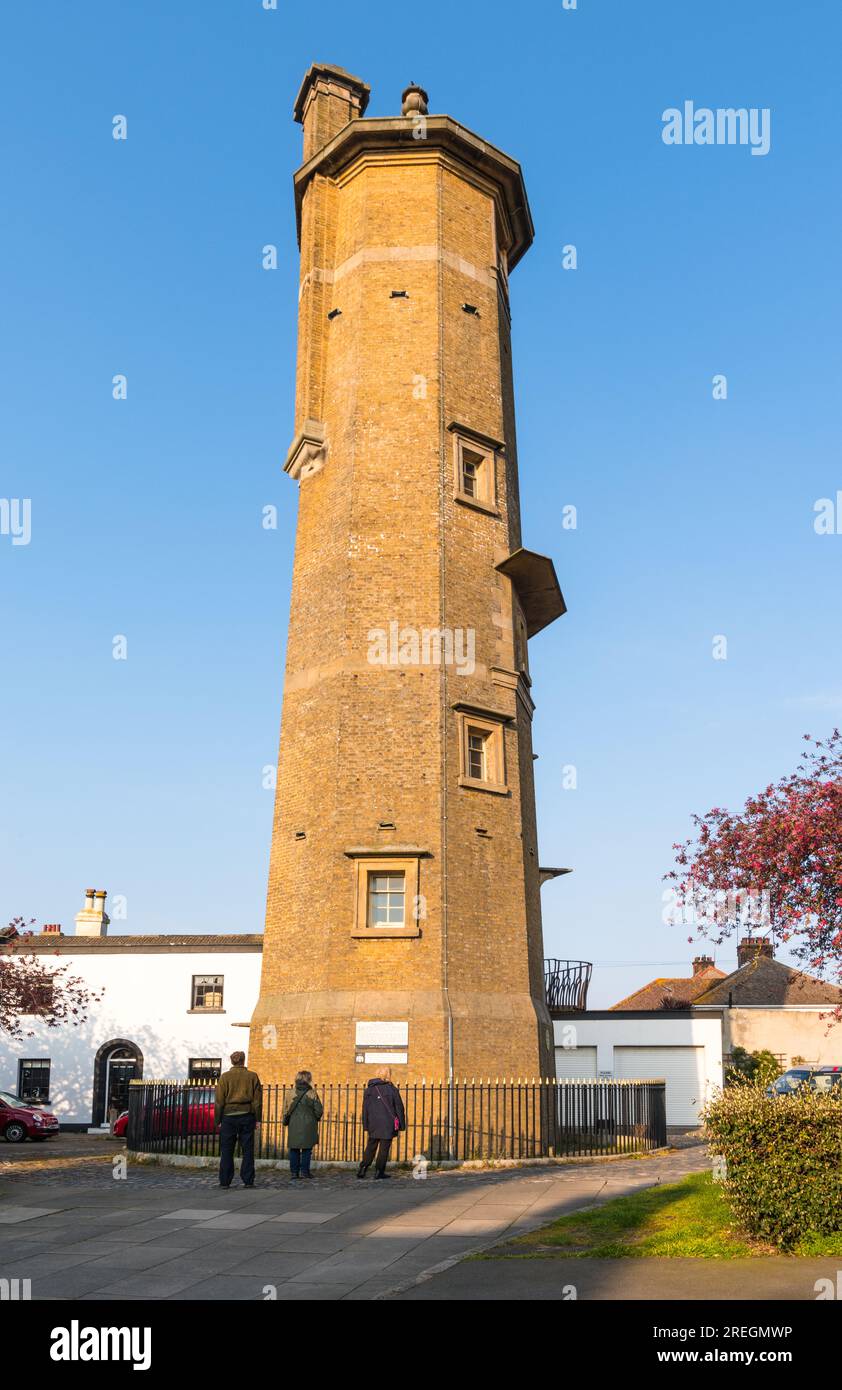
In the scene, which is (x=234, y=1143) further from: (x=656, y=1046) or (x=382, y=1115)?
(x=656, y=1046)

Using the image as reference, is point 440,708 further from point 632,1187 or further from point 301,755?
point 632,1187

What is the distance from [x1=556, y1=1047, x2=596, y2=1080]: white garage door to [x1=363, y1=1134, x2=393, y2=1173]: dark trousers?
2268 centimetres

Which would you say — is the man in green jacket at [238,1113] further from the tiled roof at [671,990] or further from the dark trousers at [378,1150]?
the tiled roof at [671,990]

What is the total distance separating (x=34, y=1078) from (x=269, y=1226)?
1174 inches

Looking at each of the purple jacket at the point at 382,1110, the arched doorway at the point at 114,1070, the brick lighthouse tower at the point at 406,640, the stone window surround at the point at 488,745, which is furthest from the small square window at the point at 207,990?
the purple jacket at the point at 382,1110

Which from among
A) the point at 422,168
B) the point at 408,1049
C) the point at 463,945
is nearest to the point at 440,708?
the point at 463,945

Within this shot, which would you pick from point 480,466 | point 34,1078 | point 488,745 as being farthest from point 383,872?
point 34,1078

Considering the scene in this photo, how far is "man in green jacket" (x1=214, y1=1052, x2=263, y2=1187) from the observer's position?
16.5 metres

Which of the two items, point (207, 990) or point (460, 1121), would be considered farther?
point (207, 990)

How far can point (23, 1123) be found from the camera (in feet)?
114

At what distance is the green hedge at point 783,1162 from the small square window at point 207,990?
102 feet

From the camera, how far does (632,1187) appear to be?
15828 millimetres

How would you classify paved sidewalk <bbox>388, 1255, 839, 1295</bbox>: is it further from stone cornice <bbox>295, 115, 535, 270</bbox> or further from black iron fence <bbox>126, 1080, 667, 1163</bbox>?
stone cornice <bbox>295, 115, 535, 270</bbox>

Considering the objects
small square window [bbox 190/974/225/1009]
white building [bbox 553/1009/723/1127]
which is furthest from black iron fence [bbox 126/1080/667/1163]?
small square window [bbox 190/974/225/1009]
